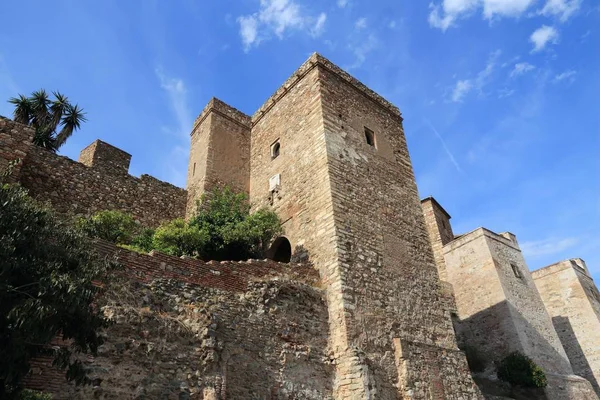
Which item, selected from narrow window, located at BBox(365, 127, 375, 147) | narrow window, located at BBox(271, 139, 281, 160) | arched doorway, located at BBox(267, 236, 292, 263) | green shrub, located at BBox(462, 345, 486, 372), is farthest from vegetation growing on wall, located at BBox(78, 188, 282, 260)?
green shrub, located at BBox(462, 345, 486, 372)

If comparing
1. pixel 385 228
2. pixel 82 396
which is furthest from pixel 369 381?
pixel 82 396

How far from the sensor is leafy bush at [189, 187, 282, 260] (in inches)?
473

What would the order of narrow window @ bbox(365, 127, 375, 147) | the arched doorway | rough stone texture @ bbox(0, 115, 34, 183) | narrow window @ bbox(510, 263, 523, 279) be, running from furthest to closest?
1. narrow window @ bbox(510, 263, 523, 279)
2. narrow window @ bbox(365, 127, 375, 147)
3. the arched doorway
4. rough stone texture @ bbox(0, 115, 34, 183)

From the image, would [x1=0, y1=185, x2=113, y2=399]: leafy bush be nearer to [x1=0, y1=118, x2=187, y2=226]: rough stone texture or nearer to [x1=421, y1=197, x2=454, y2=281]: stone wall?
[x1=0, y1=118, x2=187, y2=226]: rough stone texture

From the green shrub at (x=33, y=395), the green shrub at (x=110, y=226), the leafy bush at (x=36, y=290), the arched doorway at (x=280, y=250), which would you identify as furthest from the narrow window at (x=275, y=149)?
the green shrub at (x=33, y=395)

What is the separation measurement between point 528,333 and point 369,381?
10.3 m

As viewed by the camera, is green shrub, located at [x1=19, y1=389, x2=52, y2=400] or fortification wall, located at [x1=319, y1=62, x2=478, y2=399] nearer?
green shrub, located at [x1=19, y1=389, x2=52, y2=400]

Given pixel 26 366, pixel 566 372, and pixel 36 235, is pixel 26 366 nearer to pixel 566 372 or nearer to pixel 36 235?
pixel 36 235

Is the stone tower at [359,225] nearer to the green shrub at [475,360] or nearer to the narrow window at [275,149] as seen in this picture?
the narrow window at [275,149]

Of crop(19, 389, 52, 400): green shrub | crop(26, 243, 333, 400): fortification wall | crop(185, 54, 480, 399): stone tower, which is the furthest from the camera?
crop(185, 54, 480, 399): stone tower

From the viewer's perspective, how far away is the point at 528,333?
55.0ft

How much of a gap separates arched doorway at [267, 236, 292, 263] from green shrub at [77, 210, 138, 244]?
3.66m

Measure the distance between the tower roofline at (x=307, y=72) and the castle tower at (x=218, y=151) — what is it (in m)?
0.93

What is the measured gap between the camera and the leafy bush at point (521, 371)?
1485 centimetres
